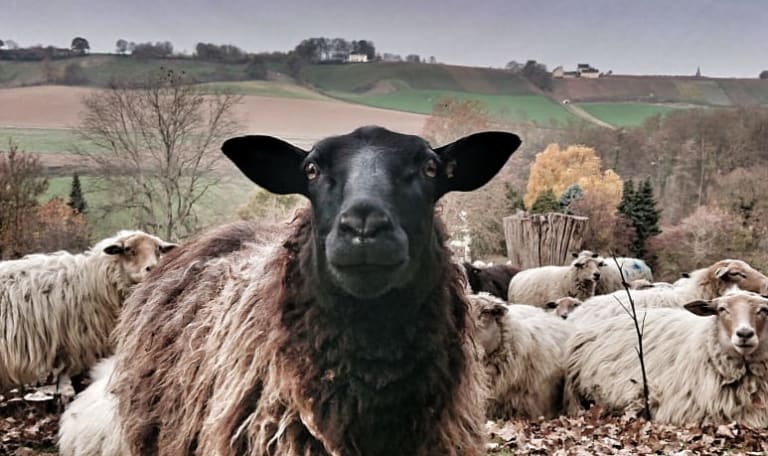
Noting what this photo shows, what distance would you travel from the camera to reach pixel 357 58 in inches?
882

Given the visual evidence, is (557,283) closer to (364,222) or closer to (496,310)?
(496,310)

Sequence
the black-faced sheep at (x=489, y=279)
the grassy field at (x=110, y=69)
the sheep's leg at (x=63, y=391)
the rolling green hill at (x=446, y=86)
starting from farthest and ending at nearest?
the grassy field at (x=110, y=69) < the rolling green hill at (x=446, y=86) < the black-faced sheep at (x=489, y=279) < the sheep's leg at (x=63, y=391)

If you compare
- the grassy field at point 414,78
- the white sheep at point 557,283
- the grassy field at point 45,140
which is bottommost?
the white sheep at point 557,283

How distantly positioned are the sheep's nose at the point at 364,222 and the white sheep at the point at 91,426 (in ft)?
11.3

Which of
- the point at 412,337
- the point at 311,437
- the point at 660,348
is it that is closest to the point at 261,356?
the point at 311,437

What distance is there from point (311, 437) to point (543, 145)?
77.8 feet

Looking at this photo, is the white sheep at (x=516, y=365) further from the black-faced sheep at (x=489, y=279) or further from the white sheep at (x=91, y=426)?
the black-faced sheep at (x=489, y=279)

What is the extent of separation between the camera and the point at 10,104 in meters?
23.4

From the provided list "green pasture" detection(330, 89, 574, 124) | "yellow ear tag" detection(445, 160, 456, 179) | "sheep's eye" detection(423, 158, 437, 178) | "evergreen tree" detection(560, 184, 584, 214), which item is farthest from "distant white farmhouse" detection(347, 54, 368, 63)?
"sheep's eye" detection(423, 158, 437, 178)

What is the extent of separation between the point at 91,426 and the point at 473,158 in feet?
13.5

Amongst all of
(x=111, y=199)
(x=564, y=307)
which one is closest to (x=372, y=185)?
(x=564, y=307)

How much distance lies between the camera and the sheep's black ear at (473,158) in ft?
10.8

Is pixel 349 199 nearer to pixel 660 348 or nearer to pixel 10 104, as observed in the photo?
pixel 660 348

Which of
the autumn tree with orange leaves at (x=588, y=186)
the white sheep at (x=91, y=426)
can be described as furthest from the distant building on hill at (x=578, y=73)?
the white sheep at (x=91, y=426)
